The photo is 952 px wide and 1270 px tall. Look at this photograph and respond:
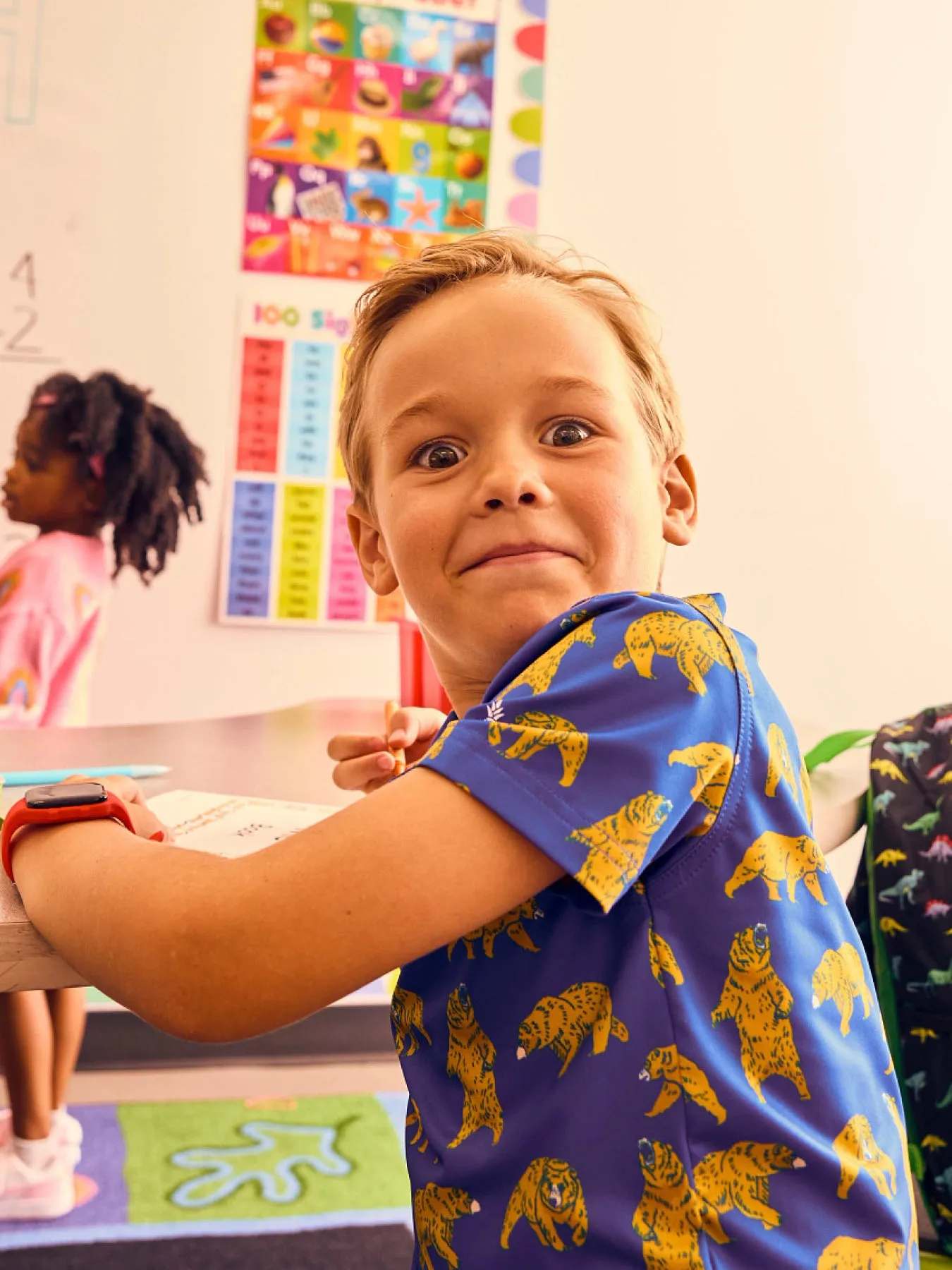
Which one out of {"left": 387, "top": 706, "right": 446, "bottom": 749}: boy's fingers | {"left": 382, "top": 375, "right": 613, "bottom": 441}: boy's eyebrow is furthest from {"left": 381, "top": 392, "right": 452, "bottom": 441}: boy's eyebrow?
{"left": 387, "top": 706, "right": 446, "bottom": 749}: boy's fingers

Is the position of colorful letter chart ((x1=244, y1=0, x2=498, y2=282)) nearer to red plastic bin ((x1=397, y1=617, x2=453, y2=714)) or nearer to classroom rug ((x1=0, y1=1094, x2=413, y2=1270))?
red plastic bin ((x1=397, y1=617, x2=453, y2=714))

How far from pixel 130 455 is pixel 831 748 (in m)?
1.41

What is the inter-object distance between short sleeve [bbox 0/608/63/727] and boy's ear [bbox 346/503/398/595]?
3.99 ft

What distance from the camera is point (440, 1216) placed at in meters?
0.56

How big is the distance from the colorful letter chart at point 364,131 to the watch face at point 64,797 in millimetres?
1672

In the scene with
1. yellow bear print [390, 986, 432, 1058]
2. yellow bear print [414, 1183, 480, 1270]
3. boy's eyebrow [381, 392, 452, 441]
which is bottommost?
yellow bear print [414, 1183, 480, 1270]

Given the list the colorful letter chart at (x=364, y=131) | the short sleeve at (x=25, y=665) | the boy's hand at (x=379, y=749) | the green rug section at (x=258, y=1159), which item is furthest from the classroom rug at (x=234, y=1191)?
the colorful letter chart at (x=364, y=131)

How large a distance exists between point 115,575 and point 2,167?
0.74m

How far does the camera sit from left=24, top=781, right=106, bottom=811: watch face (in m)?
0.59

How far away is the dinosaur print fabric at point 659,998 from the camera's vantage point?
481 millimetres

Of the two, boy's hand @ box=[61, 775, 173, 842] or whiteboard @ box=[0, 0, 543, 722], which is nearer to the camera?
boy's hand @ box=[61, 775, 173, 842]

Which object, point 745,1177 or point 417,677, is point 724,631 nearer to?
point 745,1177

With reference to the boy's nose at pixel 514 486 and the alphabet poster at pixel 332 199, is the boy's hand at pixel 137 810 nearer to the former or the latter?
the boy's nose at pixel 514 486

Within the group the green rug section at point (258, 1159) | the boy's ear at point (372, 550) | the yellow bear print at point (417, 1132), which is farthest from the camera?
the green rug section at point (258, 1159)
